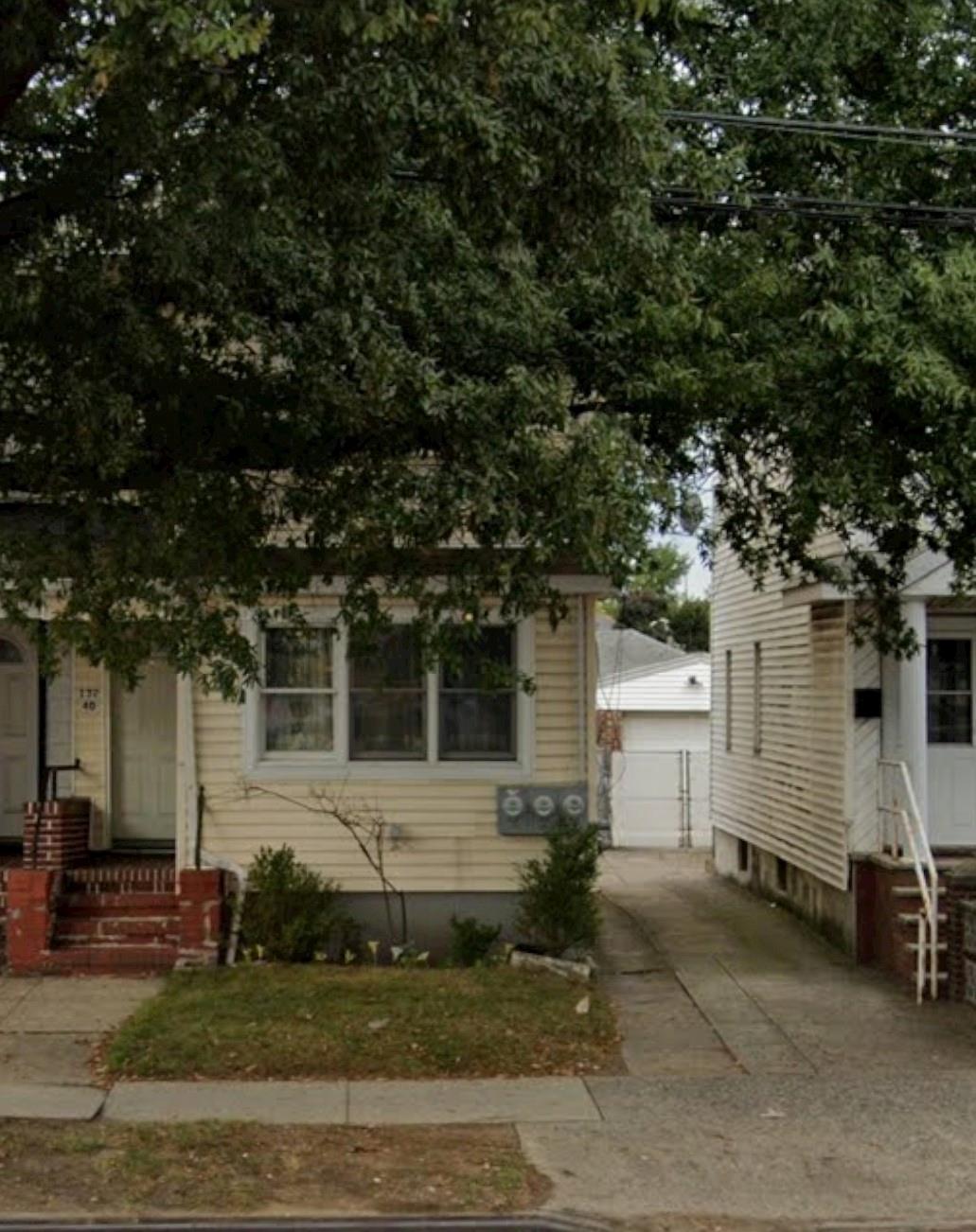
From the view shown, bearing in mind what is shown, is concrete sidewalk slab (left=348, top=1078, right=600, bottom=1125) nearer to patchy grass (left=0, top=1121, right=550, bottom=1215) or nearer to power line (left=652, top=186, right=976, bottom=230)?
patchy grass (left=0, top=1121, right=550, bottom=1215)

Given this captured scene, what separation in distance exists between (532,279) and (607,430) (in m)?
1.44

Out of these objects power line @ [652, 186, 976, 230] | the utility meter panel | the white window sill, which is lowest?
the utility meter panel

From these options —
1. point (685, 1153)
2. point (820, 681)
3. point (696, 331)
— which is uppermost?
point (696, 331)

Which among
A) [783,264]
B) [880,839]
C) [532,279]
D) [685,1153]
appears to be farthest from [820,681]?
[685,1153]

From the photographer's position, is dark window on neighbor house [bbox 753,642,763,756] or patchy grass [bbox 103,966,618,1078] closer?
patchy grass [bbox 103,966,618,1078]

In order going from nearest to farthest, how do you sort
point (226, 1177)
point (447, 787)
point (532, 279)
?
point (226, 1177), point (532, 279), point (447, 787)

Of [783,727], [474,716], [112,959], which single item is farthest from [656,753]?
[112,959]

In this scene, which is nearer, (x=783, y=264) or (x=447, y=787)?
(x=783, y=264)

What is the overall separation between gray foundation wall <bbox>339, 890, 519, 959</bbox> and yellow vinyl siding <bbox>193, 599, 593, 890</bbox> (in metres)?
0.09

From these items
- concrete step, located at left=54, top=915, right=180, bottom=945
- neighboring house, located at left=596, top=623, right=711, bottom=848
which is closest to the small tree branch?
Answer: concrete step, located at left=54, top=915, right=180, bottom=945

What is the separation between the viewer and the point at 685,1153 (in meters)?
8.08

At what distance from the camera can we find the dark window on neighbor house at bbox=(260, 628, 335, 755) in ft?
44.9

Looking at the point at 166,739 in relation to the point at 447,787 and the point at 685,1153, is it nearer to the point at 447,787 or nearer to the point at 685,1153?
the point at 447,787

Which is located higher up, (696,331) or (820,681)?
(696,331)
